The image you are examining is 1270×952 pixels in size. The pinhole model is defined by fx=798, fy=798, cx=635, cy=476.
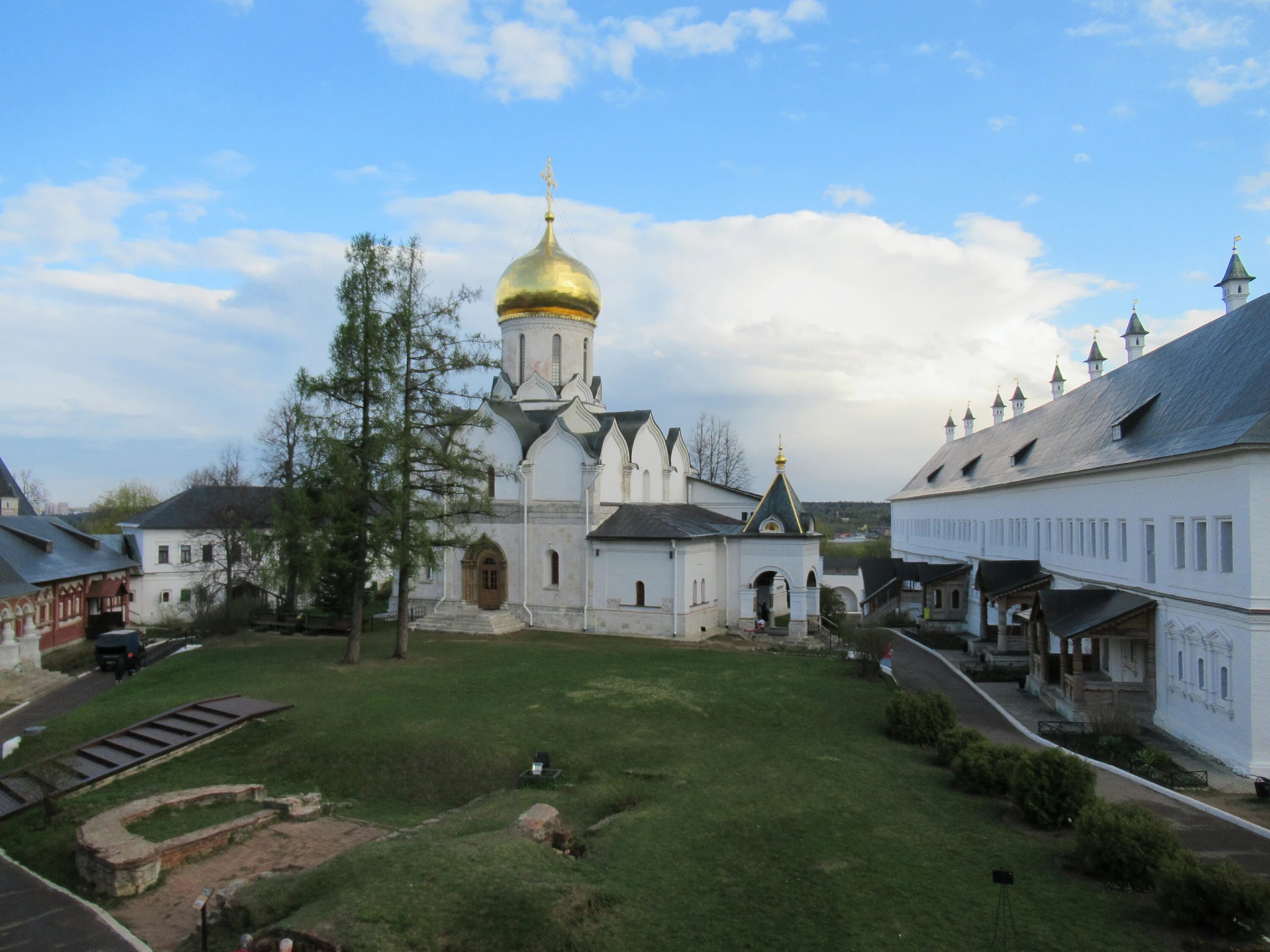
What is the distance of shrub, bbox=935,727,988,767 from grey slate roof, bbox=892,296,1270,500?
23.1 feet

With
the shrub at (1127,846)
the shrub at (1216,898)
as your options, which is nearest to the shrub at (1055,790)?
the shrub at (1127,846)

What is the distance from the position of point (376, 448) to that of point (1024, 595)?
801 inches

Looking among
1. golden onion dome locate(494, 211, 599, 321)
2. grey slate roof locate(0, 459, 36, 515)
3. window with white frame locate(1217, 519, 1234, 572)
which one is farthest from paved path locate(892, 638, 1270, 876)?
grey slate roof locate(0, 459, 36, 515)

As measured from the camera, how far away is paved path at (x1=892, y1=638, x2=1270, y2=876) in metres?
10.0

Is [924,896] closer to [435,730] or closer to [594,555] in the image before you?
[435,730]

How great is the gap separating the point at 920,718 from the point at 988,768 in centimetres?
336

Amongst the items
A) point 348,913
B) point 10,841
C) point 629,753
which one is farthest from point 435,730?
point 348,913

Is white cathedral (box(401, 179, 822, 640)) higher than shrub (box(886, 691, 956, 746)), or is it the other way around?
white cathedral (box(401, 179, 822, 640))

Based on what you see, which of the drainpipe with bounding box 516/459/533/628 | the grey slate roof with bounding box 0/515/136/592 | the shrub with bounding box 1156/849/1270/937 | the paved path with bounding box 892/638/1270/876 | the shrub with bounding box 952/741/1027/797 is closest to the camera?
the shrub with bounding box 1156/849/1270/937

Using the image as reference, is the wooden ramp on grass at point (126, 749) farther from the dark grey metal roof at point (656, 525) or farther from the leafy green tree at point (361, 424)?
the dark grey metal roof at point (656, 525)

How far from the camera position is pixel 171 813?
10.6 meters

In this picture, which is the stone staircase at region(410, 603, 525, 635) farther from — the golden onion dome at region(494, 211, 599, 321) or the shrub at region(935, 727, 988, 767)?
the shrub at region(935, 727, 988, 767)

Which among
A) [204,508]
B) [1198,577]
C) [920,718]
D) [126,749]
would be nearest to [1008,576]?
[1198,577]

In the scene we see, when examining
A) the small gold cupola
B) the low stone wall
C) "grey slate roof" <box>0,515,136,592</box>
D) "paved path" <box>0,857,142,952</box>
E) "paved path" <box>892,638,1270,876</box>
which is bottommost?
"paved path" <box>892,638,1270,876</box>
